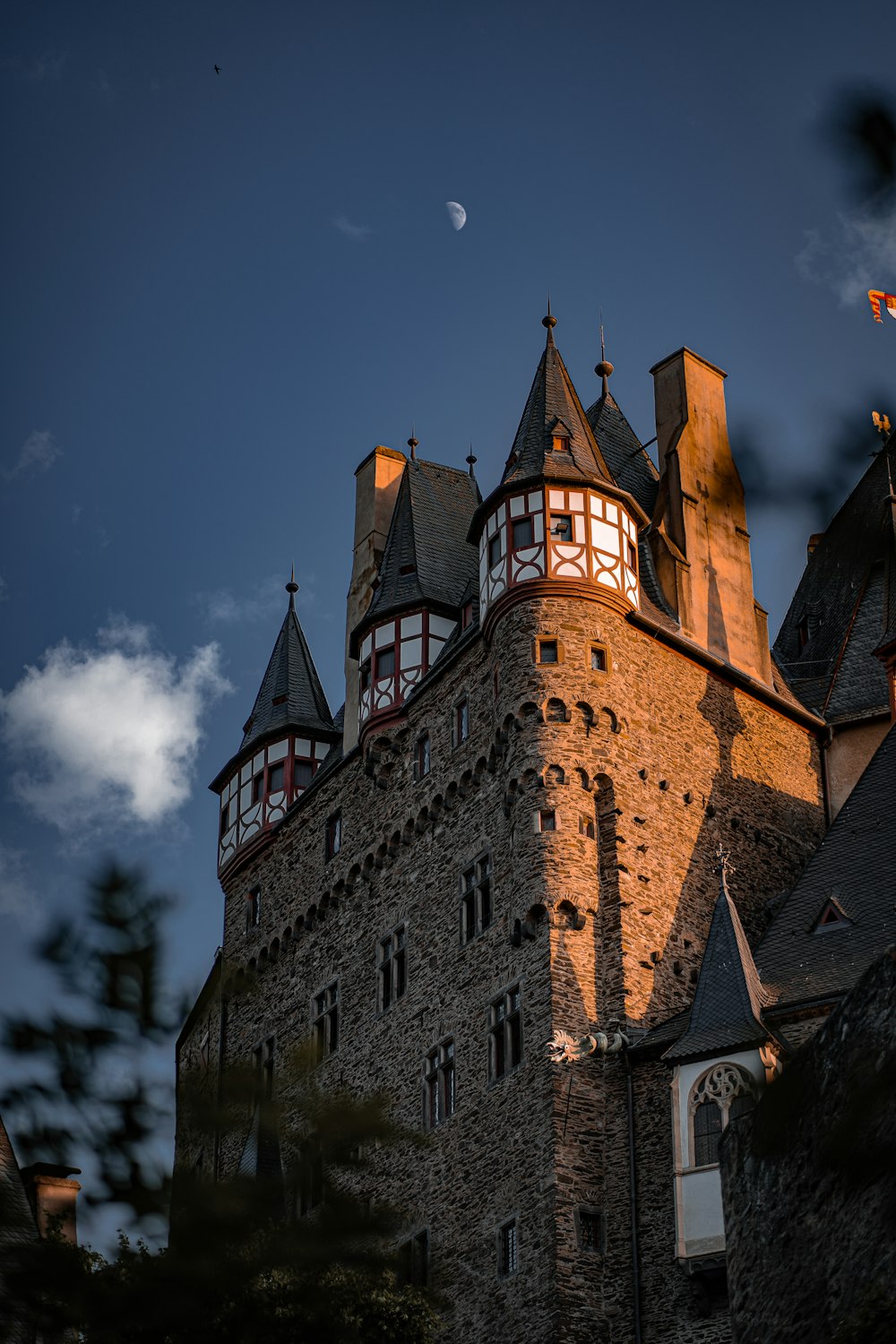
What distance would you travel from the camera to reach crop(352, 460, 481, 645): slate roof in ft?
125

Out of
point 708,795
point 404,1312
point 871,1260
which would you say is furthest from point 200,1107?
point 708,795

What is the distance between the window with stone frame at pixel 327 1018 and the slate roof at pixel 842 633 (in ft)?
32.2

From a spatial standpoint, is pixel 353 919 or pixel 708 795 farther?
pixel 353 919

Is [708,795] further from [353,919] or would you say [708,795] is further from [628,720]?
[353,919]

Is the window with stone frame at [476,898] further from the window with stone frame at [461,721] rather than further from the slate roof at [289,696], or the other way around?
the slate roof at [289,696]

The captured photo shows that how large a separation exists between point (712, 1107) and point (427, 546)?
1534 cm

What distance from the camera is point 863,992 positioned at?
16.5 metres

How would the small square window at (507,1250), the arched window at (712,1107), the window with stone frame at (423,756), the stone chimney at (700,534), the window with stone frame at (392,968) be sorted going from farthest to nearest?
the stone chimney at (700,534) → the window with stone frame at (423,756) → the window with stone frame at (392,968) → the small square window at (507,1250) → the arched window at (712,1107)

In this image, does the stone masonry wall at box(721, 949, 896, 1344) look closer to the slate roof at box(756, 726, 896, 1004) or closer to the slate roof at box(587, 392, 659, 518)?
the slate roof at box(756, 726, 896, 1004)

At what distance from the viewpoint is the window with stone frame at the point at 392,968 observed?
34094 mm

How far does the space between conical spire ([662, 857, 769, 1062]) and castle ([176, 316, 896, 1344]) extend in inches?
1.8

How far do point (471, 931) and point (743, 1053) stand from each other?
6679 millimetres

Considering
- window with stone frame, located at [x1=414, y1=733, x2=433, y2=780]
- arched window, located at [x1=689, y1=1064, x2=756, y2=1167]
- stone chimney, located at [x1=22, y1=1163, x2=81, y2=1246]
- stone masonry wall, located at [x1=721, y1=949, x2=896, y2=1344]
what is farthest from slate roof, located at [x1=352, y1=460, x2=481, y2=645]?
stone masonry wall, located at [x1=721, y1=949, x2=896, y2=1344]

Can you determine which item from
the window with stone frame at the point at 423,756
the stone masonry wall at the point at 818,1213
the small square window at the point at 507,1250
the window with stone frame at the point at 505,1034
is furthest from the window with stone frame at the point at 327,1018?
the stone masonry wall at the point at 818,1213
